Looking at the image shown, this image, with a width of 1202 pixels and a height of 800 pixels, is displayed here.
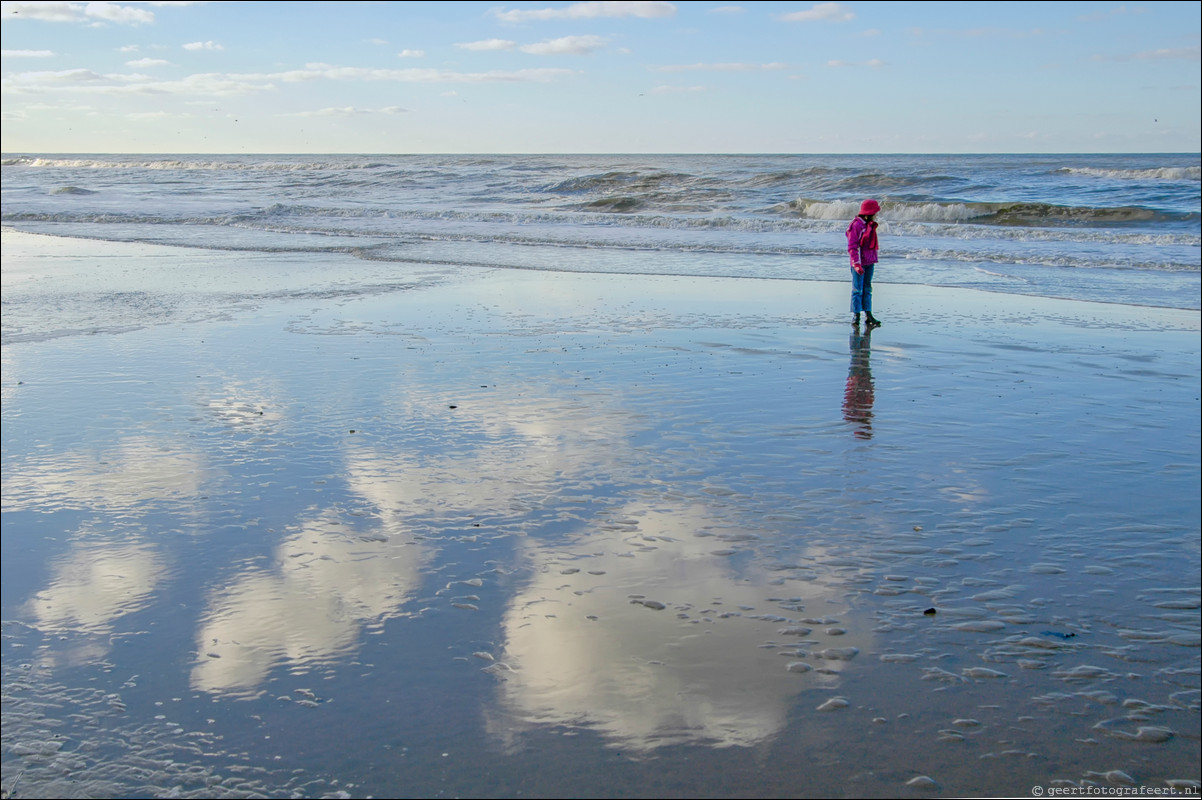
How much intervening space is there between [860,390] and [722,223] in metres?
17.4

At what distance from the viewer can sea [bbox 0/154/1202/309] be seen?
1566 cm

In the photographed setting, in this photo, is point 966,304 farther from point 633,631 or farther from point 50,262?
point 50,262

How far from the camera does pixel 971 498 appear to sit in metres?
4.85

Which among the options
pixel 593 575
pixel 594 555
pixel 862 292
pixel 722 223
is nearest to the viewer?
pixel 593 575

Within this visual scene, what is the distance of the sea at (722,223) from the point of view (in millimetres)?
15664

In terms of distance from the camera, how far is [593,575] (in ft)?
12.8

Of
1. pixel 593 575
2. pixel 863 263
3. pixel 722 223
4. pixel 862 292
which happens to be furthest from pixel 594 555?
pixel 722 223

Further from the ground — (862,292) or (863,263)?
(863,263)

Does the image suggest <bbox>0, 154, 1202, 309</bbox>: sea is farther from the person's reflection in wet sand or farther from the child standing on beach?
Answer: the person's reflection in wet sand

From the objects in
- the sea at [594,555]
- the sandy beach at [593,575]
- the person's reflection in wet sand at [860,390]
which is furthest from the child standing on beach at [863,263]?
the sandy beach at [593,575]

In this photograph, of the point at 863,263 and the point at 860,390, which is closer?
the point at 860,390

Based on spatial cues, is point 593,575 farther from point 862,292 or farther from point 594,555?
point 862,292

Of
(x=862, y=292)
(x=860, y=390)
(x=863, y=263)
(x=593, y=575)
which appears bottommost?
(x=593, y=575)

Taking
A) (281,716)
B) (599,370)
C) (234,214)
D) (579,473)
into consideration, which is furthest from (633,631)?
(234,214)
